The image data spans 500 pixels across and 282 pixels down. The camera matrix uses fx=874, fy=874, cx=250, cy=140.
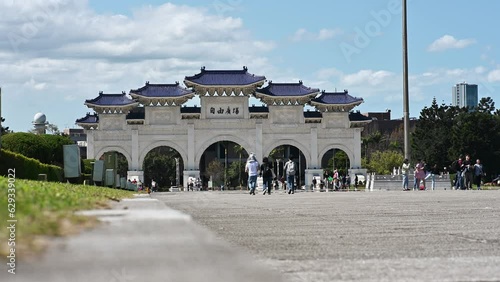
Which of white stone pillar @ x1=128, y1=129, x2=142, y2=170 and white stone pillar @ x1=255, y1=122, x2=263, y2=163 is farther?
white stone pillar @ x1=255, y1=122, x2=263, y2=163

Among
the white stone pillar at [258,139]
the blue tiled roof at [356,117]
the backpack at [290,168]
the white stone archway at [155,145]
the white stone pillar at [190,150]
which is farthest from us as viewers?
the blue tiled roof at [356,117]

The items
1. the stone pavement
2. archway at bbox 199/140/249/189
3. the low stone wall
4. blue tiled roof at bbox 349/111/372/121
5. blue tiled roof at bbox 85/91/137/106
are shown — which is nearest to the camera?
the stone pavement

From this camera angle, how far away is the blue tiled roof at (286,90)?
79562 millimetres

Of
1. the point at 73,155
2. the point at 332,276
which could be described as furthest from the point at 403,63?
the point at 332,276

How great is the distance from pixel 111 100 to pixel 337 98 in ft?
68.7

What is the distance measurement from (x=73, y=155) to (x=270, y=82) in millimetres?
56968

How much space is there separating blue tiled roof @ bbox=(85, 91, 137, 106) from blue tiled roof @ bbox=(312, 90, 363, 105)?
17406 millimetres

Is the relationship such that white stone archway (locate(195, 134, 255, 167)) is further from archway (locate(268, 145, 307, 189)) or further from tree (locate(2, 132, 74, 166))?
tree (locate(2, 132, 74, 166))

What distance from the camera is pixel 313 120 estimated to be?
8050 cm

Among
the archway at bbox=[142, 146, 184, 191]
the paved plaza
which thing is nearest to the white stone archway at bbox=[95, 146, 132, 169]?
the archway at bbox=[142, 146, 184, 191]

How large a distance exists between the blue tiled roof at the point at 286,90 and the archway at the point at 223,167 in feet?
38.6

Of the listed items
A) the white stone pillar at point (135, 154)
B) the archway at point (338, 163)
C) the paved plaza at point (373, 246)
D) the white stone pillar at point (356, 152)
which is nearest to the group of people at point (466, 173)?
the paved plaza at point (373, 246)

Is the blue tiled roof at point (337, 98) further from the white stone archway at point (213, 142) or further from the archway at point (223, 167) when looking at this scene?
the archway at point (223, 167)

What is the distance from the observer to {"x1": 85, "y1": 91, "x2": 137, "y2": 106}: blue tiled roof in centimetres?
7994
